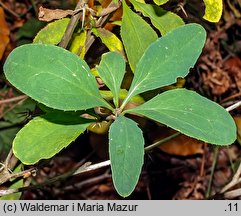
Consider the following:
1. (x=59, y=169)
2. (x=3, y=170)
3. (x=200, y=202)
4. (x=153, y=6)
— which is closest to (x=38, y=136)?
(x=3, y=170)

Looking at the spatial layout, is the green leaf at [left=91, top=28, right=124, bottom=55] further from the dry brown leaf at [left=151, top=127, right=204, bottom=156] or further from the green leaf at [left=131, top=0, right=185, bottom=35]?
the dry brown leaf at [left=151, top=127, right=204, bottom=156]

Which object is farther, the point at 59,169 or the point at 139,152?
the point at 59,169

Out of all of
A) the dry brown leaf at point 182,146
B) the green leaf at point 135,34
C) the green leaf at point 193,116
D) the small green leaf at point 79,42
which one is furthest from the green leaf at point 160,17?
the dry brown leaf at point 182,146

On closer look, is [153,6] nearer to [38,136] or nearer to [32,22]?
[38,136]

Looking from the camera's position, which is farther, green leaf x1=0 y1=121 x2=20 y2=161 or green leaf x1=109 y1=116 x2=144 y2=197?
green leaf x1=0 y1=121 x2=20 y2=161

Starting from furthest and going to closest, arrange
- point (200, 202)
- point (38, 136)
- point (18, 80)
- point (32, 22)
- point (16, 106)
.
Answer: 1. point (32, 22)
2. point (16, 106)
3. point (200, 202)
4. point (38, 136)
5. point (18, 80)

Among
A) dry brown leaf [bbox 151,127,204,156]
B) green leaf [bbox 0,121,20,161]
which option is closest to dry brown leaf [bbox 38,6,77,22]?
green leaf [bbox 0,121,20,161]
